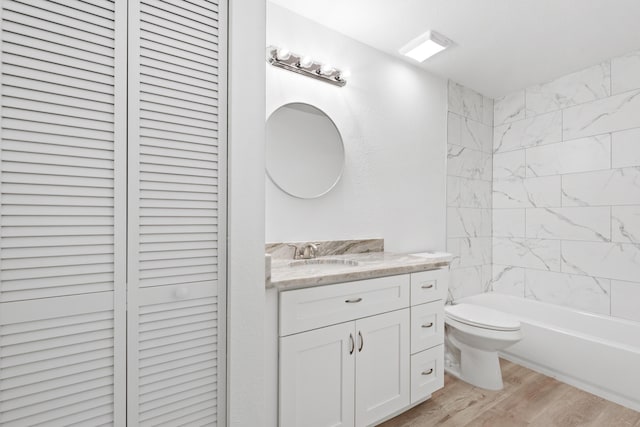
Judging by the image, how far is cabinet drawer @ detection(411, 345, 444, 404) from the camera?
→ 1861 millimetres

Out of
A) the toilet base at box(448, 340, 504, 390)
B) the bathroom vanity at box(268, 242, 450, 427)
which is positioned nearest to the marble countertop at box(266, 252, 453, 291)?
the bathroom vanity at box(268, 242, 450, 427)

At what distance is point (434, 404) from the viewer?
205 centimetres

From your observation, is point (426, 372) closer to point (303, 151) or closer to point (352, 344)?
point (352, 344)

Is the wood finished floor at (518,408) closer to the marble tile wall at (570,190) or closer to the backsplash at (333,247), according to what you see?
the marble tile wall at (570,190)

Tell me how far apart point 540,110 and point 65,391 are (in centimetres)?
381

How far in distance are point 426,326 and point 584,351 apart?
4.12 ft

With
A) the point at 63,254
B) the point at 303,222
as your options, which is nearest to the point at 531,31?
the point at 303,222

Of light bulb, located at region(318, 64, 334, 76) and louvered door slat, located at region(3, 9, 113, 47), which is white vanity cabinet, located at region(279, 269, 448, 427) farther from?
light bulb, located at region(318, 64, 334, 76)

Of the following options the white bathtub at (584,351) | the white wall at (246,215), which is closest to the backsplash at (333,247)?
the white wall at (246,215)

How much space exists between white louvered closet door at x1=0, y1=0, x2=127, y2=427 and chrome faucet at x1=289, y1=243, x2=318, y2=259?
1098 mm

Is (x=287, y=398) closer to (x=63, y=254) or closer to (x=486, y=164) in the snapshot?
(x=63, y=254)

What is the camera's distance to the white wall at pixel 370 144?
201 cm

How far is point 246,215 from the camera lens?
1195mm

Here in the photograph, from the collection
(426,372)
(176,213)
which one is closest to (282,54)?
(176,213)
